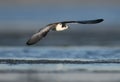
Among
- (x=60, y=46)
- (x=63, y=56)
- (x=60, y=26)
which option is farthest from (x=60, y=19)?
(x=60, y=26)

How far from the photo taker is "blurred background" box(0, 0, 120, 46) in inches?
516

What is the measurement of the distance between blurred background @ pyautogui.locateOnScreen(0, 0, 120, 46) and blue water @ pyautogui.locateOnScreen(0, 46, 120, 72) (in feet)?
2.54

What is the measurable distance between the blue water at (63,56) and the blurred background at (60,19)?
2.54 ft

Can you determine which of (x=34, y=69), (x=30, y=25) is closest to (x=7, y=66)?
(x=34, y=69)

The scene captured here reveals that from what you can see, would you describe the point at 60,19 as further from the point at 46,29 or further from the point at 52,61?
the point at 46,29

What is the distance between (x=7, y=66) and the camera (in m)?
9.77

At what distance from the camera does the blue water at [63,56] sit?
31.8 feet

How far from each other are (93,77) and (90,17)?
7.77 m

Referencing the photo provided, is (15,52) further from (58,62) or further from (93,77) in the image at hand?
(93,77)

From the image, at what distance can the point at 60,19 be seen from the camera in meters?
16.4

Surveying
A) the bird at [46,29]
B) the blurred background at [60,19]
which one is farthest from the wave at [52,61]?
the blurred background at [60,19]

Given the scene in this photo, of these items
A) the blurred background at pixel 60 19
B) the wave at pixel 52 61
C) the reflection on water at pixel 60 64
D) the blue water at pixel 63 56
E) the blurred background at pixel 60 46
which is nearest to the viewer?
the reflection on water at pixel 60 64

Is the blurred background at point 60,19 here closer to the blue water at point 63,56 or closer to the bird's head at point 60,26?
the blue water at point 63,56

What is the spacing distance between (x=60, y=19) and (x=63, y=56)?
5774mm
